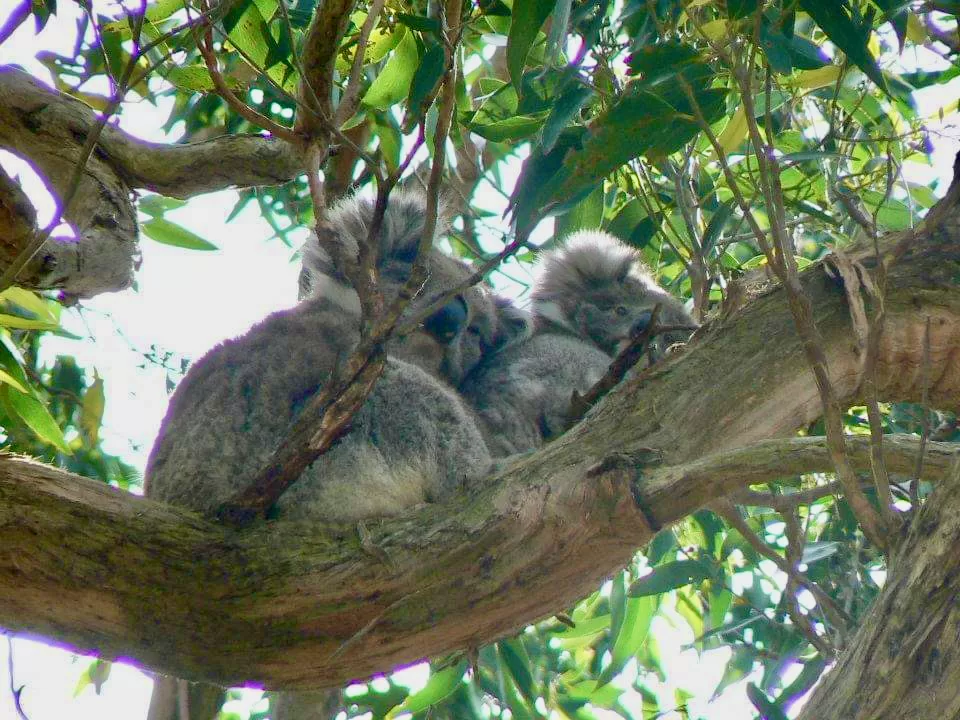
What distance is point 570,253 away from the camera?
451 centimetres

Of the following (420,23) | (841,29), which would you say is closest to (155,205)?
(420,23)

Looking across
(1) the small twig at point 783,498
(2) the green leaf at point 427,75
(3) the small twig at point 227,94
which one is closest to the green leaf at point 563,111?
(2) the green leaf at point 427,75

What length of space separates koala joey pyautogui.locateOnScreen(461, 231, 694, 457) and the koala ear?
0.12ft

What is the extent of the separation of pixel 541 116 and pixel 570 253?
1.53 metres

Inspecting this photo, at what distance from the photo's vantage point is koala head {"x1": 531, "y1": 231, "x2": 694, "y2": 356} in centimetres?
419

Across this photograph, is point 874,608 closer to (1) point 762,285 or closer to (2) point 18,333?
(1) point 762,285

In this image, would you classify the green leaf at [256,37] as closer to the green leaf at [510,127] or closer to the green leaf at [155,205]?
the green leaf at [510,127]

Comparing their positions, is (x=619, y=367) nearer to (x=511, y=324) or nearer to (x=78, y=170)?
(x=511, y=324)

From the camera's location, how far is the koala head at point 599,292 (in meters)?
4.19

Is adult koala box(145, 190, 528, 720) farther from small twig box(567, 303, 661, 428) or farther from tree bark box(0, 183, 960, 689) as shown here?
small twig box(567, 303, 661, 428)

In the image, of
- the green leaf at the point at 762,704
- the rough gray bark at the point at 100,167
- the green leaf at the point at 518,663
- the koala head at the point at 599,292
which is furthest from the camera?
the koala head at the point at 599,292

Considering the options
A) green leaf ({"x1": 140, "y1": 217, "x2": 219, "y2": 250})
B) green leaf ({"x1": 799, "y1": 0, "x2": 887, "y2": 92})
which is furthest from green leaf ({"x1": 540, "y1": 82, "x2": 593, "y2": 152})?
green leaf ({"x1": 140, "y1": 217, "x2": 219, "y2": 250})

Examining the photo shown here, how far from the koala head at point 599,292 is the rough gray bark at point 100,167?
155 cm

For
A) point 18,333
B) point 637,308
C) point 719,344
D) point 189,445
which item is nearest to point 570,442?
point 719,344
